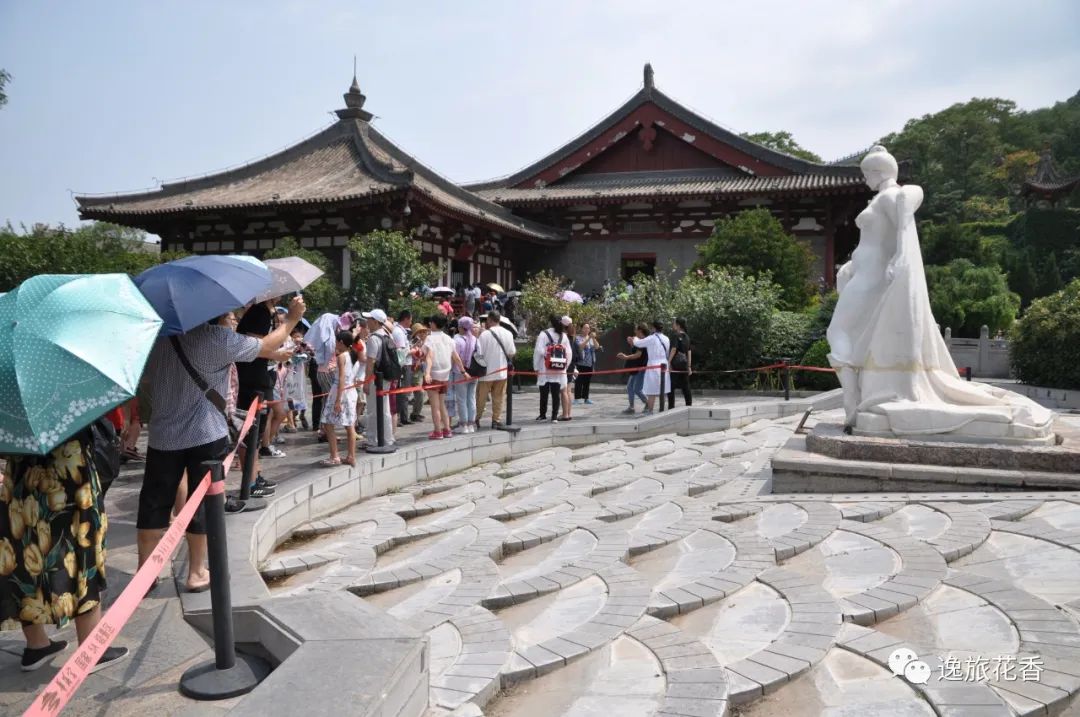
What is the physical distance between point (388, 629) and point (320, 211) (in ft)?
62.8

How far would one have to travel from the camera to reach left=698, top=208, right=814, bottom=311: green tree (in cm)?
1897

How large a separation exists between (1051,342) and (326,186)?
17.5 meters

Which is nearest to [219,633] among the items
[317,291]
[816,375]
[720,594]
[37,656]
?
[37,656]

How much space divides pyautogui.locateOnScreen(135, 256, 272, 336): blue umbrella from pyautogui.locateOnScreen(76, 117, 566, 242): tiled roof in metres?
14.8

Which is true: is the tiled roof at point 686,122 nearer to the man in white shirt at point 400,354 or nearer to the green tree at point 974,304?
the green tree at point 974,304

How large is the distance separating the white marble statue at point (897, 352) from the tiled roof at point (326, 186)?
13218mm

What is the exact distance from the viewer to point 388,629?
2826 millimetres

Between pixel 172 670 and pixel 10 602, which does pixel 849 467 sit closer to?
pixel 172 670

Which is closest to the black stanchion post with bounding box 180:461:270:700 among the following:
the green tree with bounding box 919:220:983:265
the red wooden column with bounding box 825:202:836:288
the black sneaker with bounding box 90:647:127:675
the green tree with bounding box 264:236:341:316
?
the black sneaker with bounding box 90:647:127:675

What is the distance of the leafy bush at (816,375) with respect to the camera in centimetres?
1514

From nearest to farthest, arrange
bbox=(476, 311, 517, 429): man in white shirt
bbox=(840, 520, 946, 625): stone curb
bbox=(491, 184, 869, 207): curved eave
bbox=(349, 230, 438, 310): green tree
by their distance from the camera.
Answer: bbox=(840, 520, 946, 625): stone curb < bbox=(476, 311, 517, 429): man in white shirt < bbox=(349, 230, 438, 310): green tree < bbox=(491, 184, 869, 207): curved eave

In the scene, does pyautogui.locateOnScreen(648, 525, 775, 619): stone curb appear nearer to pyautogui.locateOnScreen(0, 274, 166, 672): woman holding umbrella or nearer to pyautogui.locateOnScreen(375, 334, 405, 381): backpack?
pyautogui.locateOnScreen(0, 274, 166, 672): woman holding umbrella

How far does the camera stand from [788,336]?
1596 centimetres

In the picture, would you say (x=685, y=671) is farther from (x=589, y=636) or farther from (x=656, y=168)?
(x=656, y=168)
